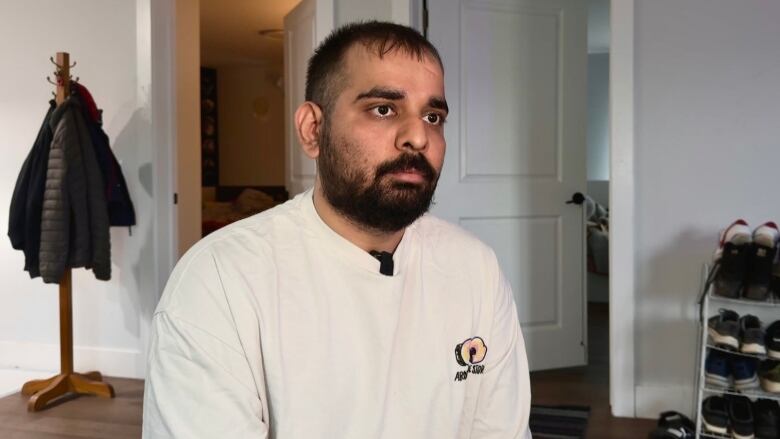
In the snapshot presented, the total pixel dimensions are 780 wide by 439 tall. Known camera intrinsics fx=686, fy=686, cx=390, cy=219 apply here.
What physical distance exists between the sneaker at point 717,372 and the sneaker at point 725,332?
6 cm

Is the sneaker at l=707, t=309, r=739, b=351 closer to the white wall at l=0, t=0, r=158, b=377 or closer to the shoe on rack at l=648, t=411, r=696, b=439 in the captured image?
the shoe on rack at l=648, t=411, r=696, b=439

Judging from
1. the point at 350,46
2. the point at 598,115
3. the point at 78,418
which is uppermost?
the point at 598,115

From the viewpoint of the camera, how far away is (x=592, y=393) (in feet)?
10.4

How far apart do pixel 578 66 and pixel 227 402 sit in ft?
10.1

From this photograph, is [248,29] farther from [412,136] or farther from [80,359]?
[412,136]

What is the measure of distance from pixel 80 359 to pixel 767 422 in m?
3.12

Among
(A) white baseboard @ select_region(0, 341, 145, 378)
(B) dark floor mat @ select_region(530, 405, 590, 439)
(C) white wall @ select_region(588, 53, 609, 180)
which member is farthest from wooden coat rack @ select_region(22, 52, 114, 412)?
(C) white wall @ select_region(588, 53, 609, 180)

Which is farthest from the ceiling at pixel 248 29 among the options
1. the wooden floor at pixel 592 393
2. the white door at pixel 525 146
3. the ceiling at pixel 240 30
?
the wooden floor at pixel 592 393

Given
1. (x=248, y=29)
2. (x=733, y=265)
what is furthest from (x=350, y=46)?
(x=248, y=29)

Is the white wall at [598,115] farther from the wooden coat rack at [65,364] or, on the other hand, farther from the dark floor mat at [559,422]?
the wooden coat rack at [65,364]

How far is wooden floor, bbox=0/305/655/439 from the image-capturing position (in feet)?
8.82

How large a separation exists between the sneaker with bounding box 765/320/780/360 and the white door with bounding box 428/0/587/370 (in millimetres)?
1257

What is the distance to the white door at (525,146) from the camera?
338 cm

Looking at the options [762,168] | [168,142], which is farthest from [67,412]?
[762,168]
